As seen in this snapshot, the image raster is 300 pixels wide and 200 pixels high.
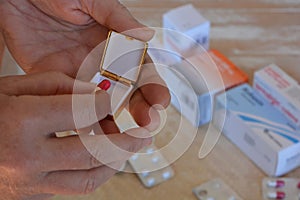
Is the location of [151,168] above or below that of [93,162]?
below

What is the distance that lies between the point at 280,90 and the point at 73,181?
423mm

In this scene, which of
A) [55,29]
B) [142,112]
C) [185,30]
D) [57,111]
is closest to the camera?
[57,111]

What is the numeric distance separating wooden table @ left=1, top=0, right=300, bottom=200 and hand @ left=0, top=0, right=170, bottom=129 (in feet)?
0.67

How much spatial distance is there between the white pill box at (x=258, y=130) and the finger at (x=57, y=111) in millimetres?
334

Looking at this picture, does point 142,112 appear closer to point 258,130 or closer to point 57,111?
point 57,111

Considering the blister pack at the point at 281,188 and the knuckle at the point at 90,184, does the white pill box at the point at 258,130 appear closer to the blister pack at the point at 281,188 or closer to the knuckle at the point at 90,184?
the blister pack at the point at 281,188

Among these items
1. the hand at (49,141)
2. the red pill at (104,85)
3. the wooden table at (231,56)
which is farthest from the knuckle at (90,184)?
the wooden table at (231,56)

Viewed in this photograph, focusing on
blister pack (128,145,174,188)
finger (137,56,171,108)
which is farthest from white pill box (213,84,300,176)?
finger (137,56,171,108)

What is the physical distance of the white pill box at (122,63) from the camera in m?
0.63

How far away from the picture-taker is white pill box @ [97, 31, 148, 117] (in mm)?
630

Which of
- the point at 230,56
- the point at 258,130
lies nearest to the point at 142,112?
the point at 258,130

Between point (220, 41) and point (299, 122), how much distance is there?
268mm

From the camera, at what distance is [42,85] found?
0.58 m

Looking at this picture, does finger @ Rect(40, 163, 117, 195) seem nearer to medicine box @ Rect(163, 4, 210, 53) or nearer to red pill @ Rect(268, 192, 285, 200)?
red pill @ Rect(268, 192, 285, 200)
